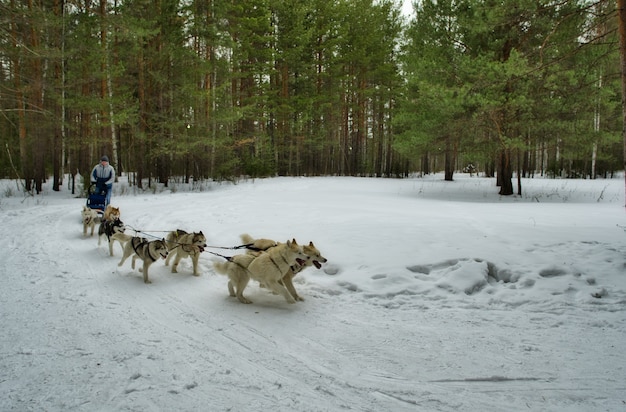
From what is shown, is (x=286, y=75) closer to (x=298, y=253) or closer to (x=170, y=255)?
(x=170, y=255)

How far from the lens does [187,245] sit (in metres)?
5.68

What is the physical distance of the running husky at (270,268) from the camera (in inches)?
173

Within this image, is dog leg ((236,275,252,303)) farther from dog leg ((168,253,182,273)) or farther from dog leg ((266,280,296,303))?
dog leg ((168,253,182,273))

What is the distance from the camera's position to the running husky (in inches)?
173

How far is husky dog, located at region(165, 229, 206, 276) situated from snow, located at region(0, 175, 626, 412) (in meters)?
0.31

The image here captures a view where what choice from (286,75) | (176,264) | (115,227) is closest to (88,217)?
(115,227)

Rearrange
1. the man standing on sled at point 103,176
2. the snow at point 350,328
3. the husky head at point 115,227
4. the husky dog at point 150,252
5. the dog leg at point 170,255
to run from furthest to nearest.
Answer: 1. the man standing on sled at point 103,176
2. the husky head at point 115,227
3. the dog leg at point 170,255
4. the husky dog at point 150,252
5. the snow at point 350,328

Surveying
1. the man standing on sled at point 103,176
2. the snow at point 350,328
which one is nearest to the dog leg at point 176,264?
the snow at point 350,328

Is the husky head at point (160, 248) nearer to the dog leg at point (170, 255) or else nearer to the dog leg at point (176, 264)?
the dog leg at point (176, 264)

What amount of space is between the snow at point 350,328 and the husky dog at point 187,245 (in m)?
0.31

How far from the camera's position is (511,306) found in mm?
4359

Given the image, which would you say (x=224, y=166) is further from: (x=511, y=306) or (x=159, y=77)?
(x=511, y=306)

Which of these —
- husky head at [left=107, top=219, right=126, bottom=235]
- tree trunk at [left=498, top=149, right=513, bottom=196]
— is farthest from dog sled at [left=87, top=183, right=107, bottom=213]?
tree trunk at [left=498, top=149, right=513, bottom=196]

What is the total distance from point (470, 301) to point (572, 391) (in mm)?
1832
